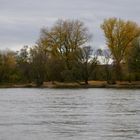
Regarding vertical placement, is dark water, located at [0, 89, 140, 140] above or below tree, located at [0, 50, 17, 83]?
below

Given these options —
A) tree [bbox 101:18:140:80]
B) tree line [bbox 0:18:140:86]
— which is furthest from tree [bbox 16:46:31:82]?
tree [bbox 101:18:140:80]

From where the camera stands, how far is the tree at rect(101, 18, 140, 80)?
105188mm

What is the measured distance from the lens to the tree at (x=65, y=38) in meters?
109

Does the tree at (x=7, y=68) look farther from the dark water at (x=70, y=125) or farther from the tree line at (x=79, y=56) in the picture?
the dark water at (x=70, y=125)

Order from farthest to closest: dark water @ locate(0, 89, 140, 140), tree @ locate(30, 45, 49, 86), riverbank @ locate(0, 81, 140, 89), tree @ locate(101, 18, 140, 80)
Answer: tree @ locate(30, 45, 49, 86) → tree @ locate(101, 18, 140, 80) → riverbank @ locate(0, 81, 140, 89) → dark water @ locate(0, 89, 140, 140)

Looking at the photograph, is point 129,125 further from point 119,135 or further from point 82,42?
point 82,42

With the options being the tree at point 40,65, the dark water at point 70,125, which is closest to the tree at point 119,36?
the tree at point 40,65

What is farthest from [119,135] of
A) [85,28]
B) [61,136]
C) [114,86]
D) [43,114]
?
[85,28]

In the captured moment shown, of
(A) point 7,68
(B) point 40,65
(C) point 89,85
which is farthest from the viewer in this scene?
(A) point 7,68

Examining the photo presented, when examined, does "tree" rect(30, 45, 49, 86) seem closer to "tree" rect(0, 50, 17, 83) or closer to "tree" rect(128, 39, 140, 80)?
"tree" rect(0, 50, 17, 83)

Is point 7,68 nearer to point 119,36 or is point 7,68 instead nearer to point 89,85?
point 89,85

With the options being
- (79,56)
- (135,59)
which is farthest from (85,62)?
(135,59)

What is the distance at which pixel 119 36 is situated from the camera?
348 ft

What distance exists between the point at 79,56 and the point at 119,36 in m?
9.95
